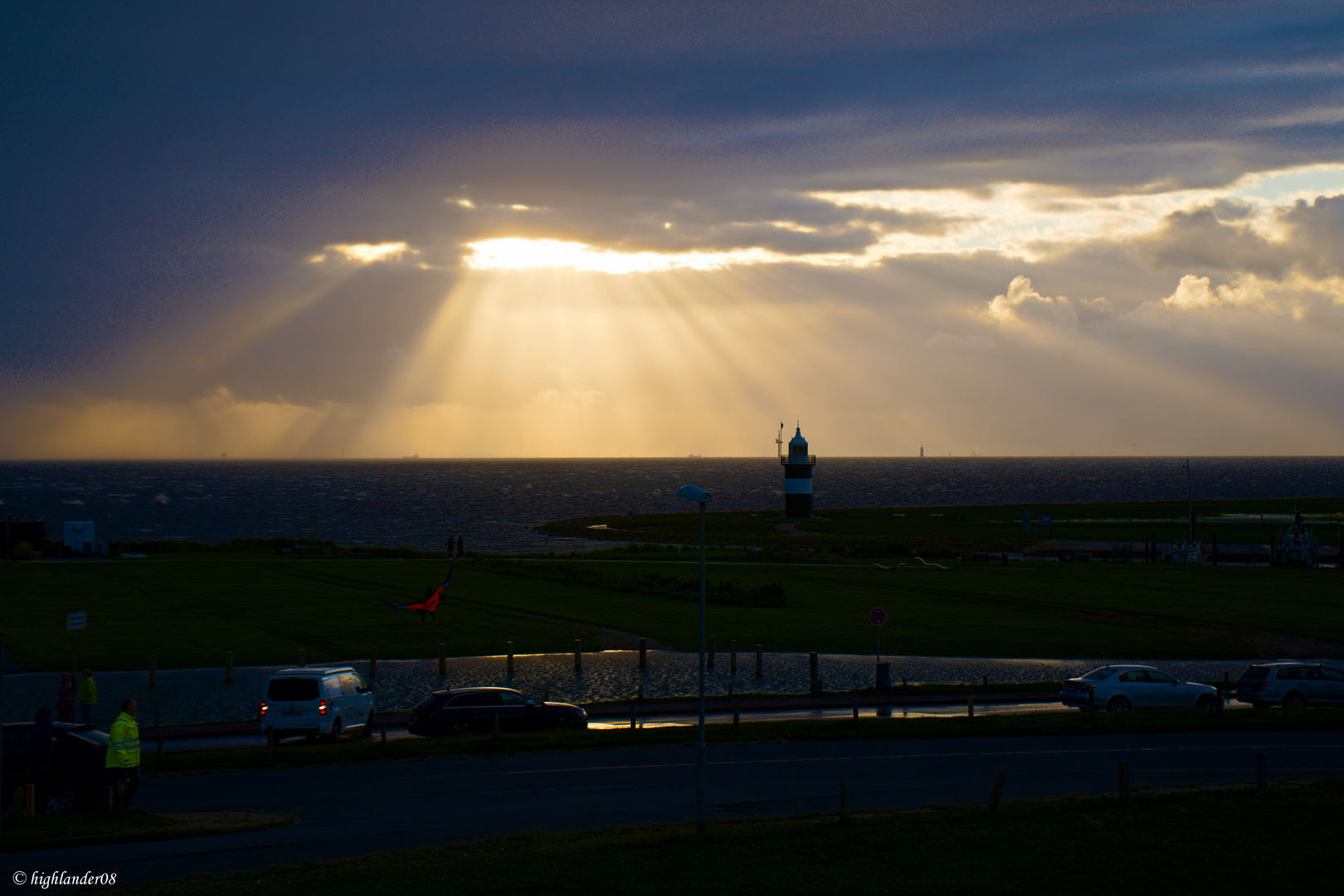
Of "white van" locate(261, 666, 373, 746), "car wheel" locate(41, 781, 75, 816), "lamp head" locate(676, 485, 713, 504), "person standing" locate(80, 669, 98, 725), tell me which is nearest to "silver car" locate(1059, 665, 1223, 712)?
"lamp head" locate(676, 485, 713, 504)

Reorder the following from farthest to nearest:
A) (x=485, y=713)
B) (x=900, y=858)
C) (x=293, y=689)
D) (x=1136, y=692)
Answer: (x=1136, y=692) < (x=485, y=713) < (x=293, y=689) < (x=900, y=858)

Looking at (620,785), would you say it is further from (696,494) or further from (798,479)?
(798,479)

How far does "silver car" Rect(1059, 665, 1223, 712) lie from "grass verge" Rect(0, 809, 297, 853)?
2166 cm

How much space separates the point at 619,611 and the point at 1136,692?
27198mm

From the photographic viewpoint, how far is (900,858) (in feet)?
46.5

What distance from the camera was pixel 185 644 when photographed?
3925 cm

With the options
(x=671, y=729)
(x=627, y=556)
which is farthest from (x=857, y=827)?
(x=627, y=556)

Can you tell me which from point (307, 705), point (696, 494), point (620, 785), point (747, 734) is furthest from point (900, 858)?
point (307, 705)

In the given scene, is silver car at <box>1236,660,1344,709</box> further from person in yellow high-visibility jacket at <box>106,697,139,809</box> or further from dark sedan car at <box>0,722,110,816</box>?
dark sedan car at <box>0,722,110,816</box>

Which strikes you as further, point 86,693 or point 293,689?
point 86,693

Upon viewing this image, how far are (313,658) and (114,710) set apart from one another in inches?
357

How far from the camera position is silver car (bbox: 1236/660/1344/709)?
28.9m

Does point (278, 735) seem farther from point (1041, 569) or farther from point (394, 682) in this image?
point (1041, 569)

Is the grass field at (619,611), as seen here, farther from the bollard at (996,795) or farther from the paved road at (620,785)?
the bollard at (996,795)
